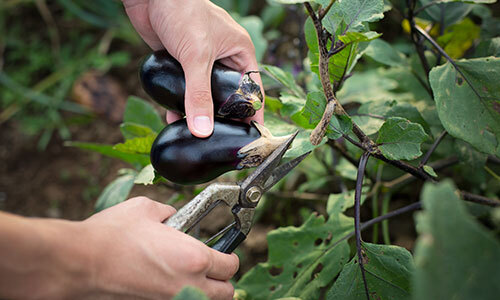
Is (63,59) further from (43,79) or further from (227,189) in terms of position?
(227,189)

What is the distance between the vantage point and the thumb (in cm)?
73

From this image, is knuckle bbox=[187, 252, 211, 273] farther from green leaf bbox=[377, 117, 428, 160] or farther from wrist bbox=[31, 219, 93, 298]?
green leaf bbox=[377, 117, 428, 160]

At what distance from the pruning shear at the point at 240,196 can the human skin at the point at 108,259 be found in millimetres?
54

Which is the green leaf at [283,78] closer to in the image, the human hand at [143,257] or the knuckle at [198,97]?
the knuckle at [198,97]

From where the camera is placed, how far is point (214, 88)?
793 millimetres

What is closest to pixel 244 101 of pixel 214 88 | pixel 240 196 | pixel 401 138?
pixel 214 88

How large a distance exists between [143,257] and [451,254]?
0.38 m

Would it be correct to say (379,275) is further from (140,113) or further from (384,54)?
(140,113)

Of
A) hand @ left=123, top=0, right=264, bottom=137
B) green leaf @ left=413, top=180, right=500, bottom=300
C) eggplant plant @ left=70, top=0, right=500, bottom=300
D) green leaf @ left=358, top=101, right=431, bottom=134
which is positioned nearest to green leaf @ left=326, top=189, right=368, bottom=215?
eggplant plant @ left=70, top=0, right=500, bottom=300

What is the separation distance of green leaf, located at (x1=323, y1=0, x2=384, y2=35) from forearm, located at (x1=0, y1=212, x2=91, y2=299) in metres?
0.49

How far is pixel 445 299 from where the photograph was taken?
397mm

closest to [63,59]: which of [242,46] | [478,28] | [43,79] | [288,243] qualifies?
[43,79]

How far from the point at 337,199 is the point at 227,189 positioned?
1.38 ft

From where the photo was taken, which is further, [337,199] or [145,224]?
[337,199]
